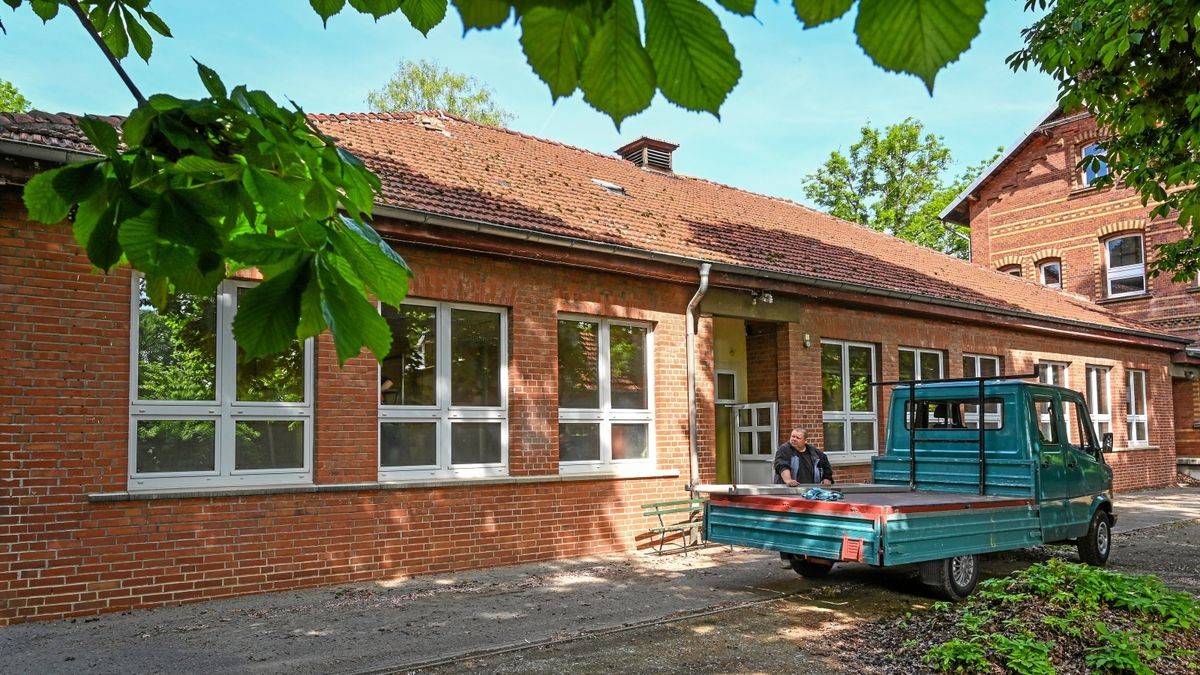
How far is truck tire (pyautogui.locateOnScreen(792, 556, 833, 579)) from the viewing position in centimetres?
934

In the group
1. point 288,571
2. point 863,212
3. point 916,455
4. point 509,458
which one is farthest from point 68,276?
point 863,212

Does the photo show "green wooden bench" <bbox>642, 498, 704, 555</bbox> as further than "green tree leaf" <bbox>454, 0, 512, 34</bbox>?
Yes

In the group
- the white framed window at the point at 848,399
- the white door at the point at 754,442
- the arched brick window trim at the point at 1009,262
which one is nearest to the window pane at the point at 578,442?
the white door at the point at 754,442

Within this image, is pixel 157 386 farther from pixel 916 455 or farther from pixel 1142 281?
pixel 1142 281

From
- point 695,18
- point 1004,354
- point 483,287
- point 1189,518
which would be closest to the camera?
point 695,18

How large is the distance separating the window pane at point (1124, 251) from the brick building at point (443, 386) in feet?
41.6

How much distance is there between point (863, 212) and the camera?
46.5 m

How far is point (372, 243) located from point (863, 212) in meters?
47.2

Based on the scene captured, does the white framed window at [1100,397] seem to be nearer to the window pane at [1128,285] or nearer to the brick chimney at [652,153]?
the window pane at [1128,285]

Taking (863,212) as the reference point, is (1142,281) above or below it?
below

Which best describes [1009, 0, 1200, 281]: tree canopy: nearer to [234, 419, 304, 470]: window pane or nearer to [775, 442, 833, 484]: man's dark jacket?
[775, 442, 833, 484]: man's dark jacket

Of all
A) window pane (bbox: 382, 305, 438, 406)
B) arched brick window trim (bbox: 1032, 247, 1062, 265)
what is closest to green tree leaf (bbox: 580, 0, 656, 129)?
window pane (bbox: 382, 305, 438, 406)

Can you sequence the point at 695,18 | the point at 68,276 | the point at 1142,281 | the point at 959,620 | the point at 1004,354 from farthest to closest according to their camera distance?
the point at 1142,281 → the point at 1004,354 → the point at 68,276 → the point at 959,620 → the point at 695,18

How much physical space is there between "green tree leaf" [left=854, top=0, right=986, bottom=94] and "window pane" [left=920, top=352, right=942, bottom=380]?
1596 centimetres
